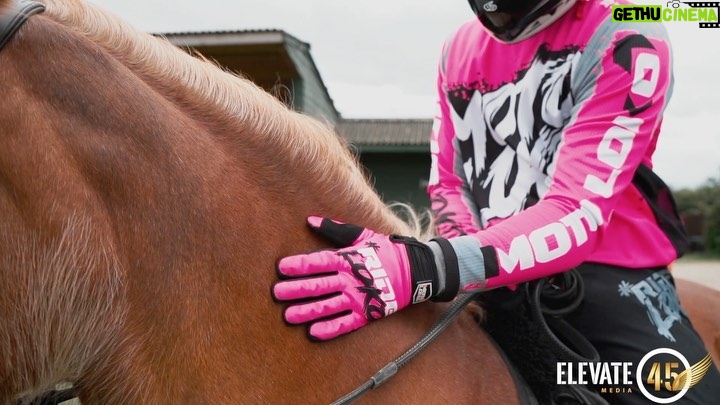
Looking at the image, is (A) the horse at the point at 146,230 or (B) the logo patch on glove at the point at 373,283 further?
(B) the logo patch on glove at the point at 373,283

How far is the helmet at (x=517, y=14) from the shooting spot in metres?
1.82

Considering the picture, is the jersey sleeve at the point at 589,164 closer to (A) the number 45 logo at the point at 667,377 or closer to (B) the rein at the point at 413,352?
(B) the rein at the point at 413,352

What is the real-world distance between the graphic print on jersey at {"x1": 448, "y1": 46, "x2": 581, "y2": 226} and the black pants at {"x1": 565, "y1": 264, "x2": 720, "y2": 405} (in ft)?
1.17

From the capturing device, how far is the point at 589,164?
1.67 meters

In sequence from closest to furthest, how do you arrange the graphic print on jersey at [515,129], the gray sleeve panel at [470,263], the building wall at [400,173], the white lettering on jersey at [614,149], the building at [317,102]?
the gray sleeve panel at [470,263] → the white lettering on jersey at [614,149] → the graphic print on jersey at [515,129] → the building at [317,102] → the building wall at [400,173]

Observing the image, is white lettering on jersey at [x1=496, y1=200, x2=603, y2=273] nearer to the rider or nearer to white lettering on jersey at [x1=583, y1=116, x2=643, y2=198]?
→ the rider

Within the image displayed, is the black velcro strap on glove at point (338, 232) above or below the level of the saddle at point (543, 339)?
above

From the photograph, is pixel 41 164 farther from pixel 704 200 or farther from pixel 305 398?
pixel 704 200

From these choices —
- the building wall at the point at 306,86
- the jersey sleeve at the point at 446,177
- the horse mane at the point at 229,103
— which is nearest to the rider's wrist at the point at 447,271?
the horse mane at the point at 229,103

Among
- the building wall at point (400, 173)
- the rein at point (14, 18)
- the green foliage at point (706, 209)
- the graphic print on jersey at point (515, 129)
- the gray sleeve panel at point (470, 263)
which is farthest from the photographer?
the green foliage at point (706, 209)

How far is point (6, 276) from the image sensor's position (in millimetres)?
1127

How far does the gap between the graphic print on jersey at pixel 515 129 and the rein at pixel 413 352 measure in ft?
1.41

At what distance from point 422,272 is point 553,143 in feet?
2.40

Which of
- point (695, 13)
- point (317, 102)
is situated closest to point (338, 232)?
point (695, 13)
